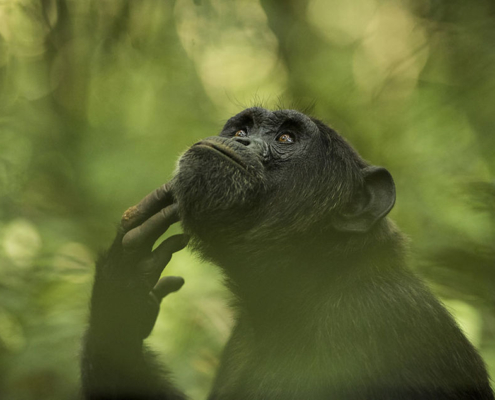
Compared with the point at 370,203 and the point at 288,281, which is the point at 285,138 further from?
the point at 288,281

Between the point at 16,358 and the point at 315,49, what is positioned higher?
the point at 315,49

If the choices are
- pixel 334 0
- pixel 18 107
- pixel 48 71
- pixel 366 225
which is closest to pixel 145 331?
pixel 366 225

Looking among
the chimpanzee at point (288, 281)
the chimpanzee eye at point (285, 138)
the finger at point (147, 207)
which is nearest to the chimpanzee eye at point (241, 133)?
the chimpanzee at point (288, 281)

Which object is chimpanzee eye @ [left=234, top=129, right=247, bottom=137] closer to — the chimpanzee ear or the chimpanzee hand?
the chimpanzee hand

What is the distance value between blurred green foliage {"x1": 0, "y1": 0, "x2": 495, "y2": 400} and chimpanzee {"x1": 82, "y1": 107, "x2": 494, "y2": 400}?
0.47m

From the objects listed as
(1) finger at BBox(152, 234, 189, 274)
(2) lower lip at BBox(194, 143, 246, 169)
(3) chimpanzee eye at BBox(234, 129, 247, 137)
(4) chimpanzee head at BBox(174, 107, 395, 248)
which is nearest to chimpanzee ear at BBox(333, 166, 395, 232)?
(4) chimpanzee head at BBox(174, 107, 395, 248)

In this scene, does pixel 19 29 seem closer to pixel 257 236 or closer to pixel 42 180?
pixel 42 180

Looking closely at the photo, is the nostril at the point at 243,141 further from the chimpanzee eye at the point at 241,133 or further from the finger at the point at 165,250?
the finger at the point at 165,250

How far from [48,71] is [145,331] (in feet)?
9.65

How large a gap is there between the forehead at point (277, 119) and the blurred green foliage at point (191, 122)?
1.00 metres

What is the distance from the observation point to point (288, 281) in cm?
355

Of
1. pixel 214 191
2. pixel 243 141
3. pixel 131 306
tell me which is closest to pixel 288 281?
pixel 214 191

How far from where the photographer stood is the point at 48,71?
17.9 feet

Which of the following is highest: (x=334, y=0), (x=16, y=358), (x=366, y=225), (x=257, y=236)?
(x=334, y=0)
